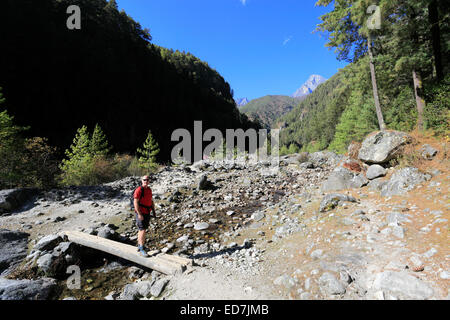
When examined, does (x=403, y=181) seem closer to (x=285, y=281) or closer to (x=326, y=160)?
(x=285, y=281)

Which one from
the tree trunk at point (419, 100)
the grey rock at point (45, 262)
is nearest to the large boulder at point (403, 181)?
the tree trunk at point (419, 100)

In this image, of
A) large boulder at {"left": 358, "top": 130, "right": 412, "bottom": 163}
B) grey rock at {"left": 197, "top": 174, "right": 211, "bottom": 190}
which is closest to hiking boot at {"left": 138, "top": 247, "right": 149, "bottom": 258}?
grey rock at {"left": 197, "top": 174, "right": 211, "bottom": 190}

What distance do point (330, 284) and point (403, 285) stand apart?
3.35 feet

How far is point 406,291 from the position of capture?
2.93 m

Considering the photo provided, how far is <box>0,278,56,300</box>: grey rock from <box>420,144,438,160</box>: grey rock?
12082mm

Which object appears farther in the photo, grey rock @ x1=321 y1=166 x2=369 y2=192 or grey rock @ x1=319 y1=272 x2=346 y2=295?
grey rock @ x1=321 y1=166 x2=369 y2=192

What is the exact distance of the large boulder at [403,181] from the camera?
6.04 meters

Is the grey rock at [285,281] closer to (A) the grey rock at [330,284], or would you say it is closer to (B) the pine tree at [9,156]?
(A) the grey rock at [330,284]

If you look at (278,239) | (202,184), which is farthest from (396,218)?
(202,184)

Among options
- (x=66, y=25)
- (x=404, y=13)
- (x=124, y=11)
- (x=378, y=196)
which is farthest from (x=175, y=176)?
(x=124, y=11)

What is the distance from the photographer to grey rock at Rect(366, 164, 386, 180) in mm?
7492

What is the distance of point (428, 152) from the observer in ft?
22.9

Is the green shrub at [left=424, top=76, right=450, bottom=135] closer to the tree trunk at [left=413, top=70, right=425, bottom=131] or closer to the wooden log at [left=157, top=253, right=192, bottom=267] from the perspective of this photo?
the tree trunk at [left=413, top=70, right=425, bottom=131]
